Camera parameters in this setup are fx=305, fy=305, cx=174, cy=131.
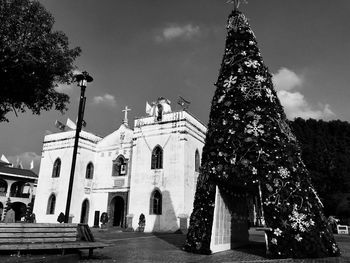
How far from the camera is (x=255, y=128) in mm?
8281

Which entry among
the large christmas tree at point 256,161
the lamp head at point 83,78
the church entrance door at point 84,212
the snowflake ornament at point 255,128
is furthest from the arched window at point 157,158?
the snowflake ornament at point 255,128

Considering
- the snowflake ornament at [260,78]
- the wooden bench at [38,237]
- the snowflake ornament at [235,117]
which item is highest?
the snowflake ornament at [260,78]

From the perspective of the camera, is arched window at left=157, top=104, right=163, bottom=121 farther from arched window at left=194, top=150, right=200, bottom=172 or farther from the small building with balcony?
the small building with balcony

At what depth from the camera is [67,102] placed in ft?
41.3

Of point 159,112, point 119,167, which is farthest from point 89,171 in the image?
point 159,112

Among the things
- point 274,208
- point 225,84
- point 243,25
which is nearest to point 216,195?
point 274,208

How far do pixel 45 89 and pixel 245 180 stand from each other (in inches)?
326

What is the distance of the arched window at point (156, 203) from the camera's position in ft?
73.5

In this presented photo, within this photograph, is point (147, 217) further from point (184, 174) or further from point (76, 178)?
point (76, 178)

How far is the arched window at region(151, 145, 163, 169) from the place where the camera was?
23.3 m

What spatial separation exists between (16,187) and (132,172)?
927 inches

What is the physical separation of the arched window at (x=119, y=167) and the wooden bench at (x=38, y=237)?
59.5ft

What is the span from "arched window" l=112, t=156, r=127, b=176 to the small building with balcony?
1714 cm

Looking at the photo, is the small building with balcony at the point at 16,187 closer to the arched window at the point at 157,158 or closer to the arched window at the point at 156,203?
the arched window at the point at 156,203
